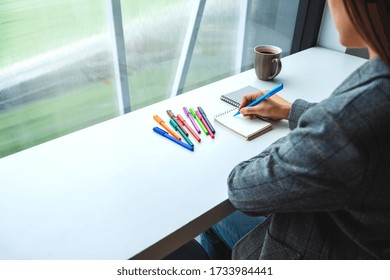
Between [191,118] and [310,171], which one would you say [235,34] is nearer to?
[191,118]

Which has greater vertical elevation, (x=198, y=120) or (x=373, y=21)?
(x=373, y=21)

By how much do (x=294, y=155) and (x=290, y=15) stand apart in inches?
46.1

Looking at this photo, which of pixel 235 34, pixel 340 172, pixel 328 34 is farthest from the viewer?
pixel 235 34

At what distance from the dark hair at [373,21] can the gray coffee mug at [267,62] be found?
2.02ft

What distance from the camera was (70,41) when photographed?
3.46ft

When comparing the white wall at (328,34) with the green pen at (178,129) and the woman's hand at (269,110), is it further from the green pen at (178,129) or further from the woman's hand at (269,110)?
the green pen at (178,129)

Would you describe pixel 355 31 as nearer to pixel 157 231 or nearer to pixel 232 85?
pixel 157 231

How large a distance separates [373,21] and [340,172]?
0.73ft

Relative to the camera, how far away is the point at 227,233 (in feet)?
2.97

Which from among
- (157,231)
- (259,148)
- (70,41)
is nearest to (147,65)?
(70,41)

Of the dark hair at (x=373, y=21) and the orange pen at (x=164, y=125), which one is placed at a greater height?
the dark hair at (x=373, y=21)

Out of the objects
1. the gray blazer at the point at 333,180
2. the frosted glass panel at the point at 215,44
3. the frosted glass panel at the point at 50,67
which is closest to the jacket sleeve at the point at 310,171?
the gray blazer at the point at 333,180

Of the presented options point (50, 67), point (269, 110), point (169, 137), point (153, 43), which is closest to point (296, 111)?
point (269, 110)

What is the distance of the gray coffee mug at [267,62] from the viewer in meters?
1.14
